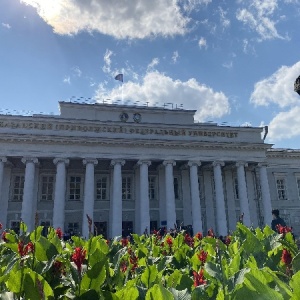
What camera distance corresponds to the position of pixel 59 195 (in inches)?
1065

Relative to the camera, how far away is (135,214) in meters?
31.0

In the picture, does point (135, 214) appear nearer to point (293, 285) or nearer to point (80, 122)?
point (80, 122)

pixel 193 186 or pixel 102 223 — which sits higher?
pixel 193 186

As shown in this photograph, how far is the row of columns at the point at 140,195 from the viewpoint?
87.8 feet

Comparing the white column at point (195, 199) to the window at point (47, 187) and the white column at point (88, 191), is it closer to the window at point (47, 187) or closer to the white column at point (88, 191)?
the white column at point (88, 191)

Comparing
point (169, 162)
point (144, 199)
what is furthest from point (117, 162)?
point (169, 162)

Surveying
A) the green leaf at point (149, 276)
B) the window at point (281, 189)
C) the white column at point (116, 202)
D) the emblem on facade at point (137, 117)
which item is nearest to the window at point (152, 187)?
the white column at point (116, 202)

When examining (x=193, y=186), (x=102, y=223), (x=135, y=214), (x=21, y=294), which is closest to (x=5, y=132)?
(x=102, y=223)

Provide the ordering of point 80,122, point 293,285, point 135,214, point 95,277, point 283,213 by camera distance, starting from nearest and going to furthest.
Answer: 1. point 293,285
2. point 95,277
3. point 80,122
4. point 135,214
5. point 283,213

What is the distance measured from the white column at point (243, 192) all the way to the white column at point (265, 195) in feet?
5.72

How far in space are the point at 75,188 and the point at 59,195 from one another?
389cm

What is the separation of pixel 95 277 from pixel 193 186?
28.7 meters

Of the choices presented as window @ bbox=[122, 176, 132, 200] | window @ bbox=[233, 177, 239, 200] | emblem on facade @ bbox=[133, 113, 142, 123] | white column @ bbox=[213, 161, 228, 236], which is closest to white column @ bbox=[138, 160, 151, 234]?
window @ bbox=[122, 176, 132, 200]

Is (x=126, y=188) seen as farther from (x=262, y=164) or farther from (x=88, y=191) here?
(x=262, y=164)
